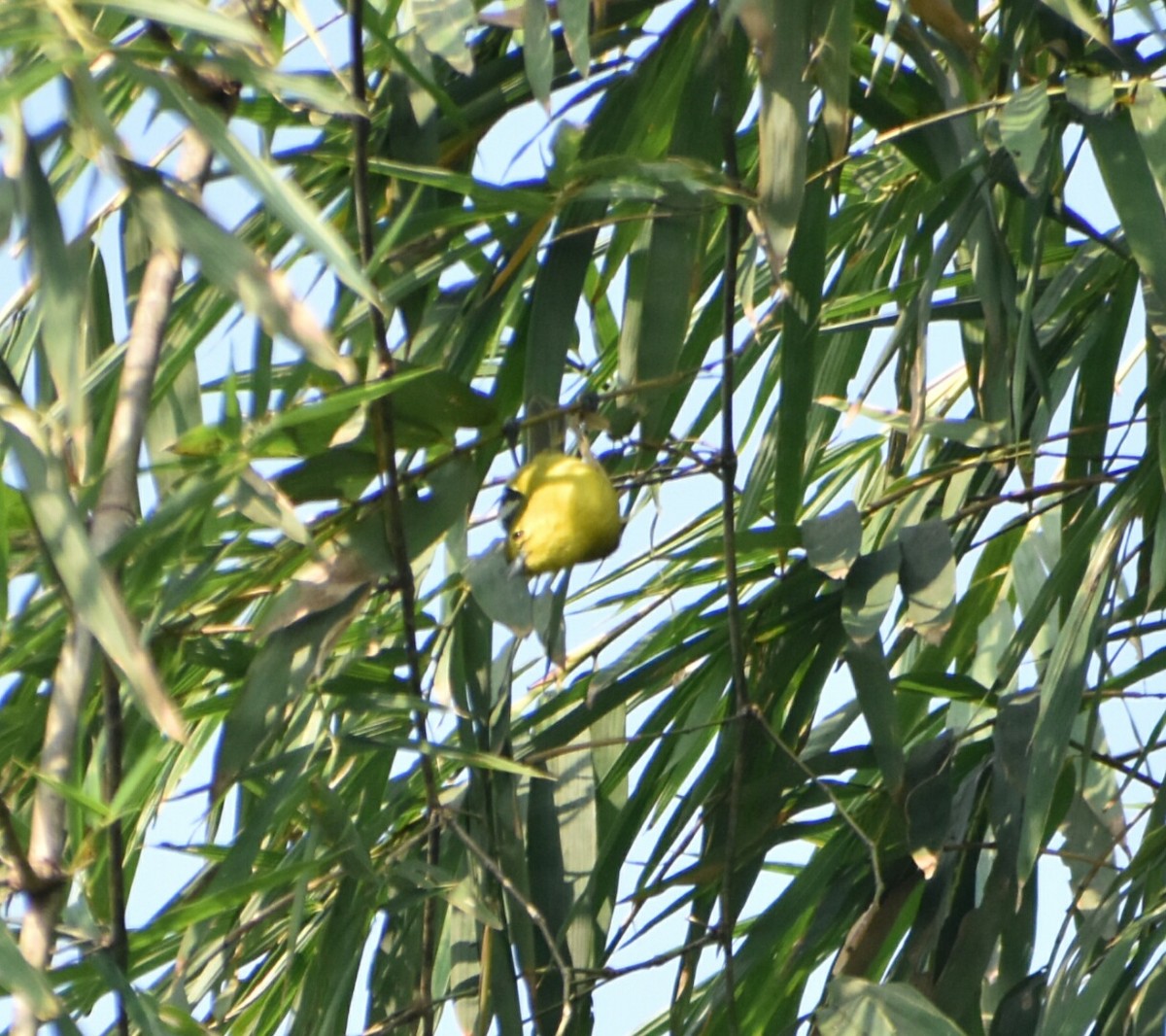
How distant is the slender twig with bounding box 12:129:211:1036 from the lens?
0.49 m

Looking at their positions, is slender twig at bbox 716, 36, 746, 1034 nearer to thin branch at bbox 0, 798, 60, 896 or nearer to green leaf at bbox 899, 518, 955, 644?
green leaf at bbox 899, 518, 955, 644

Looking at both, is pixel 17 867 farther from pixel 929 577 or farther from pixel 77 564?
pixel 929 577

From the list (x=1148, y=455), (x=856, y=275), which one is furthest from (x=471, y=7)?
(x=856, y=275)

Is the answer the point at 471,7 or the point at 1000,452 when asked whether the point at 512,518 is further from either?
the point at 1000,452

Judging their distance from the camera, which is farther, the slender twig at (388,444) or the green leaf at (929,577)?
the green leaf at (929,577)

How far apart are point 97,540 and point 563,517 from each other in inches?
6.9

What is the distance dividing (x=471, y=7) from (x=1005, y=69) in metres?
0.31

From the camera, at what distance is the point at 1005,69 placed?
827 mm

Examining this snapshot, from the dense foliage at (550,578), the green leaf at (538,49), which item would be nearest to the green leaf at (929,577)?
the dense foliage at (550,578)

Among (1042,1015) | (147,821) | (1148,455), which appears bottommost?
(1042,1015)

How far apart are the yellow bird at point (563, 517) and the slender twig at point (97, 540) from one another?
0.15 metres

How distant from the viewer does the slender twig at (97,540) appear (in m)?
0.49

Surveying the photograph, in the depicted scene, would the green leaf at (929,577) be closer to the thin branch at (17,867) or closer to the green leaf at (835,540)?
the green leaf at (835,540)

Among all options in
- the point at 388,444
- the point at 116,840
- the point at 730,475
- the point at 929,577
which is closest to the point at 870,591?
the point at 929,577
